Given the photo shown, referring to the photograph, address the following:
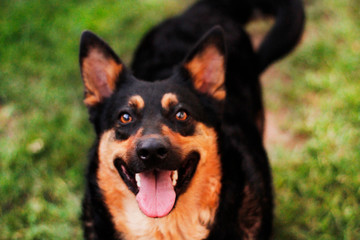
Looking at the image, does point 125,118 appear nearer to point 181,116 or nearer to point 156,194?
point 181,116

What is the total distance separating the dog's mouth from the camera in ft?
8.20

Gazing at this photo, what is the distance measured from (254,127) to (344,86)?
161cm

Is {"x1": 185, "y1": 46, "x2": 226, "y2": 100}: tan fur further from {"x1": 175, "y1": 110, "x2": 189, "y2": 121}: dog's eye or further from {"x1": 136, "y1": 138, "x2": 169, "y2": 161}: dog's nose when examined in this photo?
{"x1": 136, "y1": 138, "x2": 169, "y2": 161}: dog's nose

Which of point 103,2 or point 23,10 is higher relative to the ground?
point 23,10

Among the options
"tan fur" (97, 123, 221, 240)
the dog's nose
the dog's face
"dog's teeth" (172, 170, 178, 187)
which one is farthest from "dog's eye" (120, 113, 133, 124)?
"dog's teeth" (172, 170, 178, 187)

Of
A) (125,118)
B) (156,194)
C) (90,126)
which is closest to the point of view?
(156,194)

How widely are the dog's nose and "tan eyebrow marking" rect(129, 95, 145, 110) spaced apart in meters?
0.39

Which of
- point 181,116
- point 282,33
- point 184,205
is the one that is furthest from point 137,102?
point 282,33

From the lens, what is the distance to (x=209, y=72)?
Result: 2908 mm

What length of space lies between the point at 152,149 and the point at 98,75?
0.91m

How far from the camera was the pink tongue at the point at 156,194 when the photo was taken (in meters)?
2.49

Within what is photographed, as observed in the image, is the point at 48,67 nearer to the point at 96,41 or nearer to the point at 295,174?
the point at 96,41

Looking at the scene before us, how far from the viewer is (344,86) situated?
15.1ft

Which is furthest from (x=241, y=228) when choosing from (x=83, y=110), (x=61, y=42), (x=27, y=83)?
(x=61, y=42)
